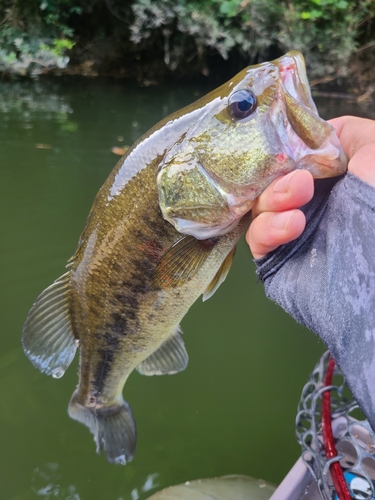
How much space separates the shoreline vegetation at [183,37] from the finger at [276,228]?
8241mm

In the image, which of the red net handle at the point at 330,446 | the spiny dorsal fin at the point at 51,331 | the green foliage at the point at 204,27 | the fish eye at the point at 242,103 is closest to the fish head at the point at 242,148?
the fish eye at the point at 242,103

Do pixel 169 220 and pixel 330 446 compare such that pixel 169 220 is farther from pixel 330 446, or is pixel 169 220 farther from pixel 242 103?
pixel 330 446

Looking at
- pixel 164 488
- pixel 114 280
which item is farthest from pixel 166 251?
pixel 164 488

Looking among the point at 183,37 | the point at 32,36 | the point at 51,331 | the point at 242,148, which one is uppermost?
the point at 32,36

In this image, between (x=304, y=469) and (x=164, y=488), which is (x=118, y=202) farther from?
(x=164, y=488)

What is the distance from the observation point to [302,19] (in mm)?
8609

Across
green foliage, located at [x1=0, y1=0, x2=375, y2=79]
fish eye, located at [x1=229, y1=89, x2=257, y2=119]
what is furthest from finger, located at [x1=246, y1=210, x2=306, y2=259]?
green foliage, located at [x1=0, y1=0, x2=375, y2=79]

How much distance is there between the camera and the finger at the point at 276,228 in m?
1.11

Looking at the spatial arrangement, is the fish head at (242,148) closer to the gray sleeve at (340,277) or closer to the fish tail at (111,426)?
the gray sleeve at (340,277)

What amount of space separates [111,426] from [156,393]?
780 mm

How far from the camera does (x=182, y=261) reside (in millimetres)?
1288

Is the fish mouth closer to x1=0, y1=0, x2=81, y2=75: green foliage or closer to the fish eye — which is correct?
the fish eye

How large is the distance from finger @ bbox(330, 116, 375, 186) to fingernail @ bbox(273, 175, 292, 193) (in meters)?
0.21

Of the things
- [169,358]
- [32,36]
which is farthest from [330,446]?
[32,36]
